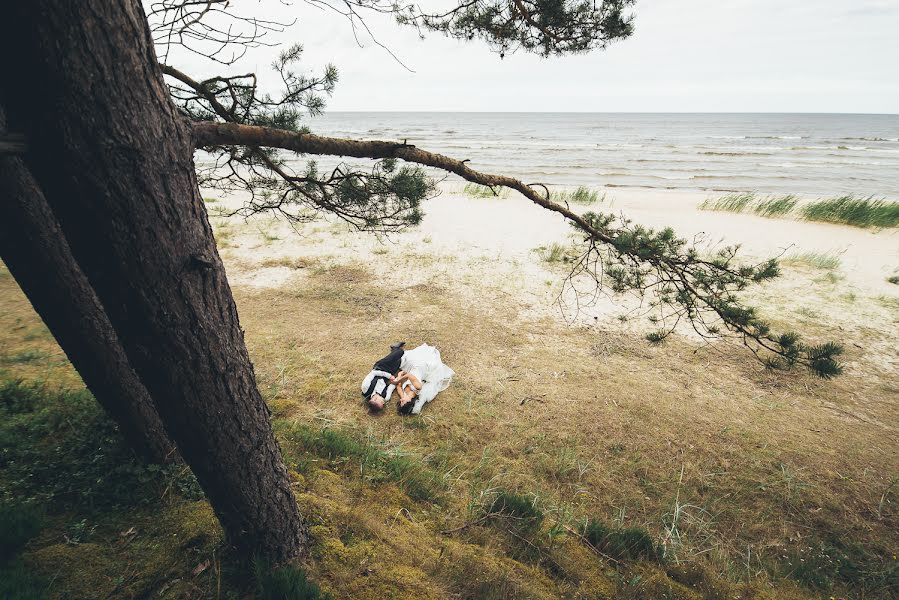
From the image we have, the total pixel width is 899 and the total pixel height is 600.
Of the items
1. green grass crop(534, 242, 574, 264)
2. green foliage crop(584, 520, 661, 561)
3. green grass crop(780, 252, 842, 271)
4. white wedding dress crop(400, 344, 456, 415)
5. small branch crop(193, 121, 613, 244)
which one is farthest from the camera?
green grass crop(534, 242, 574, 264)

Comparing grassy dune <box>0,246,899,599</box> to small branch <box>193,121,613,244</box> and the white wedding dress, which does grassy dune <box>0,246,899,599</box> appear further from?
small branch <box>193,121,613,244</box>

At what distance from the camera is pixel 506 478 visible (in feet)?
12.2

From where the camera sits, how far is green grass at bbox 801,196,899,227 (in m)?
11.9

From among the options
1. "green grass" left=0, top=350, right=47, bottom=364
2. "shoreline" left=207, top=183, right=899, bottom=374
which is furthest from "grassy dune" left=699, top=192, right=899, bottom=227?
"green grass" left=0, top=350, right=47, bottom=364

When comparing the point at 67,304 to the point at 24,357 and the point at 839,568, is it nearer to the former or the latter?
the point at 24,357

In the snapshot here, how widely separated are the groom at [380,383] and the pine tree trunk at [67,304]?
2.15 m

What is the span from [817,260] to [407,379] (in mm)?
10729

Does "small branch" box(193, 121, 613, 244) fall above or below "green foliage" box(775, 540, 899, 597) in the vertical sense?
above

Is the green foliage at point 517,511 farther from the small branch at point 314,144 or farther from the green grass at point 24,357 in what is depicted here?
the green grass at point 24,357

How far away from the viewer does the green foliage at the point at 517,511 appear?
2945 millimetres

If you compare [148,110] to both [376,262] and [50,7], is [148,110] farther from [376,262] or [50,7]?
[376,262]

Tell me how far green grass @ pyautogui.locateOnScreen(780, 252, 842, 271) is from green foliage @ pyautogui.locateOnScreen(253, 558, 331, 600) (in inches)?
466

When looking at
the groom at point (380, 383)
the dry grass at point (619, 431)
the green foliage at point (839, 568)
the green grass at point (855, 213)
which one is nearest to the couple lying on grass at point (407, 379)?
the groom at point (380, 383)

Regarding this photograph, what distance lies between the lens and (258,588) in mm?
1906
